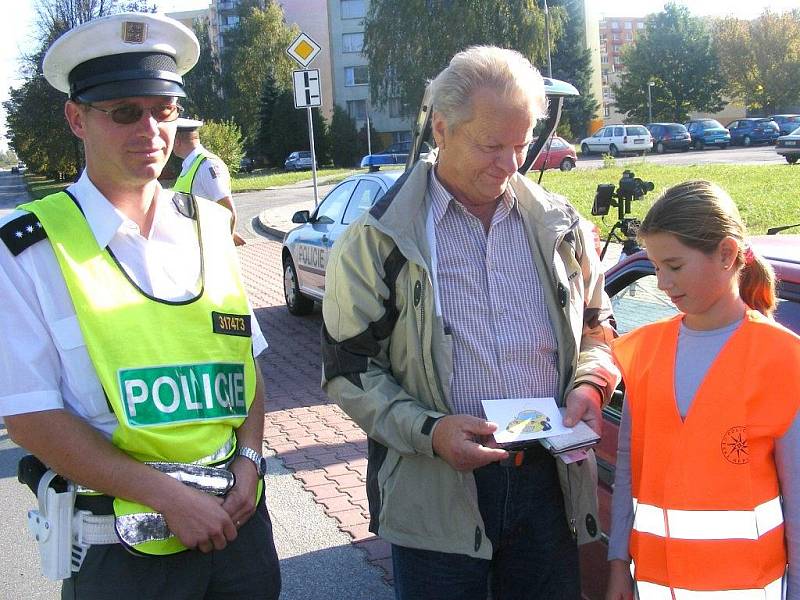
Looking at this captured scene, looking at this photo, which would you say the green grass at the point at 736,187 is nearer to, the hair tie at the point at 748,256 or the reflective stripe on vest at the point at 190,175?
the reflective stripe on vest at the point at 190,175

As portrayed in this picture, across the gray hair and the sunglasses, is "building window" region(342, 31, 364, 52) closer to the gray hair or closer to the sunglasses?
the gray hair

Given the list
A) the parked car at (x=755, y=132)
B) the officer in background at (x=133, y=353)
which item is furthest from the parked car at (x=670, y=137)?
the officer in background at (x=133, y=353)

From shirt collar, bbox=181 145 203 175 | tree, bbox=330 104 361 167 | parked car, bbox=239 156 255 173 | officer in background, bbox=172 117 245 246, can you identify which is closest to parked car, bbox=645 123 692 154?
tree, bbox=330 104 361 167

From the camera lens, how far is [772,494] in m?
2.07

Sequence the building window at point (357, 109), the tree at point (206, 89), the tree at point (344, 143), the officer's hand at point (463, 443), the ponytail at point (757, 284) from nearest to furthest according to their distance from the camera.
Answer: the officer's hand at point (463, 443) < the ponytail at point (757, 284) < the tree at point (344, 143) < the tree at point (206, 89) < the building window at point (357, 109)

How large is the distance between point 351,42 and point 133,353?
246ft

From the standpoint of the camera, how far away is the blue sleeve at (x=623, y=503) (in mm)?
2367

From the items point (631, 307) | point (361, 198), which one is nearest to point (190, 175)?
point (361, 198)

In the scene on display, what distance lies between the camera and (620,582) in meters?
2.35

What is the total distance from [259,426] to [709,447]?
42.3 inches

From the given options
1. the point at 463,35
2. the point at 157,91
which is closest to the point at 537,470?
the point at 157,91

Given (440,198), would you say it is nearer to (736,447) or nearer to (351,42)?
(736,447)

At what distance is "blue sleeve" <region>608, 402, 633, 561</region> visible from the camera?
2367 millimetres

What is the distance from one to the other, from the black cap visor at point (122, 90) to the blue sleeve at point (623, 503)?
143 centimetres
